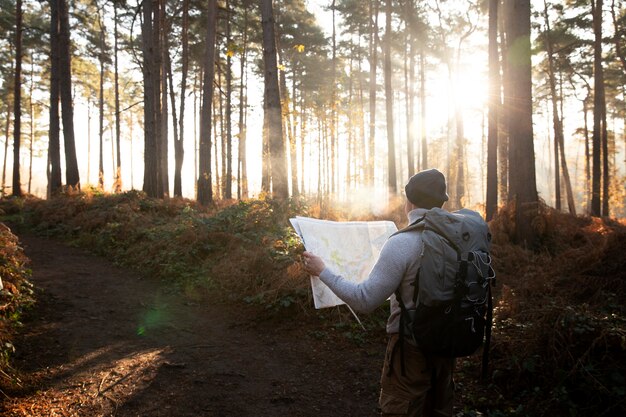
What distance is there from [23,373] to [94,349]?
0.94 meters

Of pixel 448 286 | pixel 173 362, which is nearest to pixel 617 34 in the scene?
pixel 448 286

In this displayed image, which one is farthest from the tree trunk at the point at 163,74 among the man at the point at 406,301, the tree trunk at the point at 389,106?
the man at the point at 406,301

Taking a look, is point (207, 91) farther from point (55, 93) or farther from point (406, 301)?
point (406, 301)

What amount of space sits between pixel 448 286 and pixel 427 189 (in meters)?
0.64

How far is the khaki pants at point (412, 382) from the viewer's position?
234 cm

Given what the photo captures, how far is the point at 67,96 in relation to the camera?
642 inches

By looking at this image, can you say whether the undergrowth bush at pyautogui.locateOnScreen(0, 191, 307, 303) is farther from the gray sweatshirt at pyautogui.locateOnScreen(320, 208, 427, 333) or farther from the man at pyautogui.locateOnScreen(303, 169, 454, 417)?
the gray sweatshirt at pyautogui.locateOnScreen(320, 208, 427, 333)

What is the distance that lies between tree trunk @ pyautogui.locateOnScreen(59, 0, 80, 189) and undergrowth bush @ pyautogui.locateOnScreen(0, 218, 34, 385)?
11.8 metres

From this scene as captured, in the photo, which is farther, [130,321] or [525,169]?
[525,169]

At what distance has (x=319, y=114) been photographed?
28641mm

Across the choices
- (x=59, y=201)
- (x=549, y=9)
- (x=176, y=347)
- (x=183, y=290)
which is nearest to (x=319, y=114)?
(x=549, y=9)

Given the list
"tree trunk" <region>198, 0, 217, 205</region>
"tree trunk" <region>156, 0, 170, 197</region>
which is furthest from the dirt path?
"tree trunk" <region>156, 0, 170, 197</region>

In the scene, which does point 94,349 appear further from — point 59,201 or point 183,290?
point 59,201

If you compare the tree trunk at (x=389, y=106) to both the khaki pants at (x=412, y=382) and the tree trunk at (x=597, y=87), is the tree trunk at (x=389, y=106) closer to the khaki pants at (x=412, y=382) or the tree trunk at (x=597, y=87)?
the tree trunk at (x=597, y=87)
